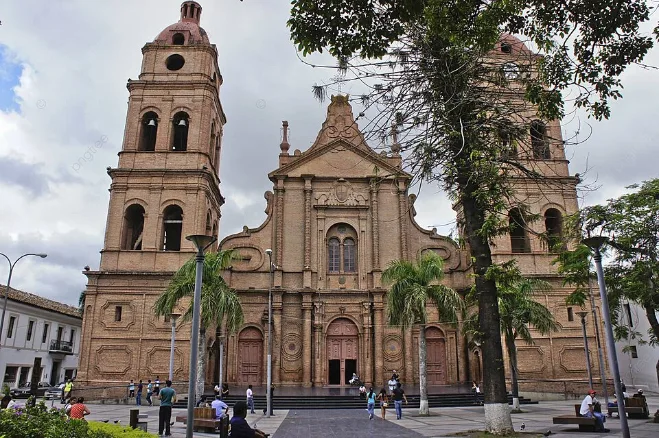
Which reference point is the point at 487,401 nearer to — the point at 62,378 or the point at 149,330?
the point at 149,330

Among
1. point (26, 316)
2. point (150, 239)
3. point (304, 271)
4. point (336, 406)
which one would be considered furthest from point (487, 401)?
point (26, 316)

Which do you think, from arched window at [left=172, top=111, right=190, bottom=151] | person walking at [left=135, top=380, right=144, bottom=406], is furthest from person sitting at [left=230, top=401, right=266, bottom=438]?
arched window at [left=172, top=111, right=190, bottom=151]

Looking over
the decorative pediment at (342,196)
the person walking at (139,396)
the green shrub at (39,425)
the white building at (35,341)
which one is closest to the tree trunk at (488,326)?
the green shrub at (39,425)

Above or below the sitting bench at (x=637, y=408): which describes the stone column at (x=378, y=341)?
above

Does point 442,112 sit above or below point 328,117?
below

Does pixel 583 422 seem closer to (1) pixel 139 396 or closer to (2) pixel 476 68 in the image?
(2) pixel 476 68

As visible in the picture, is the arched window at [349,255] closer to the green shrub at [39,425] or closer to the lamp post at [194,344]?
the lamp post at [194,344]

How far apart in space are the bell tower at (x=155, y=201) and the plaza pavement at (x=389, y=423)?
12.5ft

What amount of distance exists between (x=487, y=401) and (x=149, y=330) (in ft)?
66.1

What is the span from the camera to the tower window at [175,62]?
1275 inches

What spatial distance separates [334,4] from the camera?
7121 mm

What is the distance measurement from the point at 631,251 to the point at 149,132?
87.6 ft

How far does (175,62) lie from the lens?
3266cm

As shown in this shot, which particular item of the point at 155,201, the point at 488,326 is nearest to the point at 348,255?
the point at 155,201
